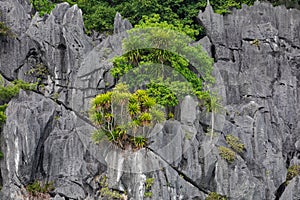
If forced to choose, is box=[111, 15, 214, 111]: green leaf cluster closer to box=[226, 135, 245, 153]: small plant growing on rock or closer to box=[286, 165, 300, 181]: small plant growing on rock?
box=[226, 135, 245, 153]: small plant growing on rock

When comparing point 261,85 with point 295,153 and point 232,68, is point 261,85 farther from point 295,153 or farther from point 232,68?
point 295,153

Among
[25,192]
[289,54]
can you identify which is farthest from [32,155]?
[289,54]

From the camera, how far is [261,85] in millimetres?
23859

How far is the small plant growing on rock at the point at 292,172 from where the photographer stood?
2135 cm

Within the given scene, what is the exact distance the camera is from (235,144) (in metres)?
21.1

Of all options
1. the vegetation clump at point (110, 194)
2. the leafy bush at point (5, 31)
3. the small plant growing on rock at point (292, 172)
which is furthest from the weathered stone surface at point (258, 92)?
the leafy bush at point (5, 31)

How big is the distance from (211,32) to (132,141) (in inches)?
331

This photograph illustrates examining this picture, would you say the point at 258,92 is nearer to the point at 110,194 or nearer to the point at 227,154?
the point at 227,154

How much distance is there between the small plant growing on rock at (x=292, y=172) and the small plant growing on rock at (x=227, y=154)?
238cm

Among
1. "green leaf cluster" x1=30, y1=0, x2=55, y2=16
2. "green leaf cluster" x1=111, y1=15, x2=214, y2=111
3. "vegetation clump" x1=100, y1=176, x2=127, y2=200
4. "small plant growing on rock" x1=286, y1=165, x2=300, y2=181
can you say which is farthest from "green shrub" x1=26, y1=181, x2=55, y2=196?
"green leaf cluster" x1=30, y1=0, x2=55, y2=16

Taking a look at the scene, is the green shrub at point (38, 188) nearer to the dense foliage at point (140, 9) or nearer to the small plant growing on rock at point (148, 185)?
the small plant growing on rock at point (148, 185)

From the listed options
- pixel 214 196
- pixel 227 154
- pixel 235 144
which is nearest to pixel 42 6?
pixel 235 144

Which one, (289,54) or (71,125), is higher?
(289,54)

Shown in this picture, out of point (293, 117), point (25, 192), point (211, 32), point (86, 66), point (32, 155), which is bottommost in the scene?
point (25, 192)
